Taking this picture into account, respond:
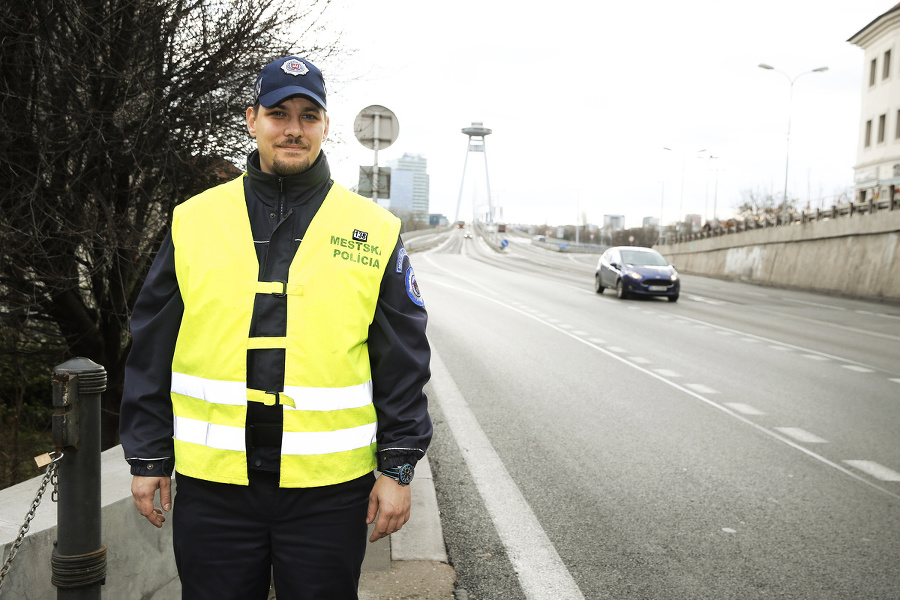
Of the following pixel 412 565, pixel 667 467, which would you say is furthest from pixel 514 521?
pixel 667 467

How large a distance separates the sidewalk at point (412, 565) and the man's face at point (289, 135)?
206 cm

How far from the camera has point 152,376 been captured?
2.22 metres

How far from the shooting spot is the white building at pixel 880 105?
4772 cm

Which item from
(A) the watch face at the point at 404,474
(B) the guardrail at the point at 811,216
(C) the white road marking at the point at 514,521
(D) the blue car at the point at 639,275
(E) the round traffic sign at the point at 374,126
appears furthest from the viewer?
(B) the guardrail at the point at 811,216

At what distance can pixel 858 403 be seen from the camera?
8.59 metres

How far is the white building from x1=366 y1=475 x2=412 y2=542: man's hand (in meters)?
50.3

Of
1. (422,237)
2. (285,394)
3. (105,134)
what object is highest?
(105,134)

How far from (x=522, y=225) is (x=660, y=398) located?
176 meters

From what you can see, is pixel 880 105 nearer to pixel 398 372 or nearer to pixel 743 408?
pixel 743 408

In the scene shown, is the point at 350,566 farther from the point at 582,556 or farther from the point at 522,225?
the point at 522,225

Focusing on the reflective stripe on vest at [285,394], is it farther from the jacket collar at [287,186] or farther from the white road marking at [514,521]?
the white road marking at [514,521]

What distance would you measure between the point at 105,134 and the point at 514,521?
16.6ft

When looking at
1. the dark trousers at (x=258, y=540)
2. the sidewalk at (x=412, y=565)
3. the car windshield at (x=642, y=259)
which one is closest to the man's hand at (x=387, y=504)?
Result: the dark trousers at (x=258, y=540)

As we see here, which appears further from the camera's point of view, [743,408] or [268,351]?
[743,408]
